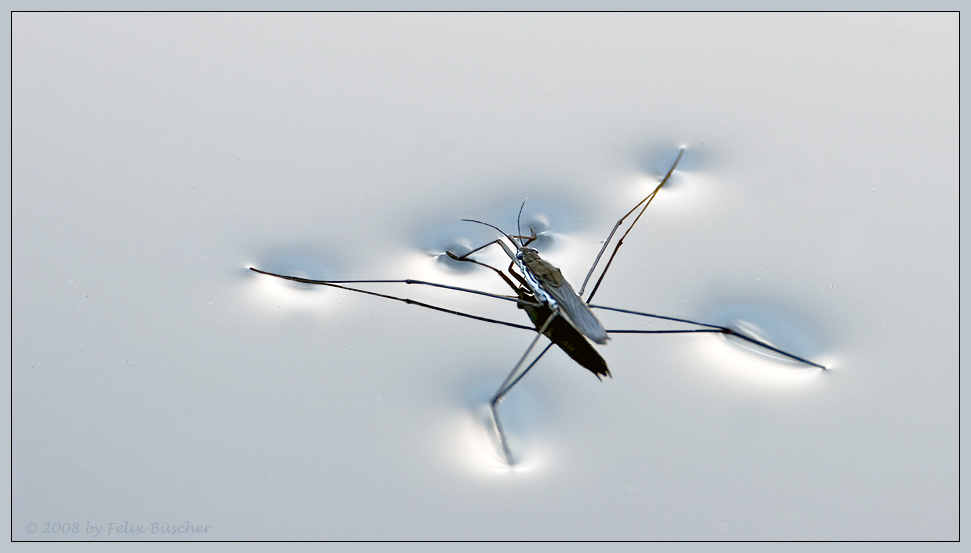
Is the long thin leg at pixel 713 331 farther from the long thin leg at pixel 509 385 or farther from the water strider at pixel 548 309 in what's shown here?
the long thin leg at pixel 509 385

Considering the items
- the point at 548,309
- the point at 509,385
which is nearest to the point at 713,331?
the point at 548,309

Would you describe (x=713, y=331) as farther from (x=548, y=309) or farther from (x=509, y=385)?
(x=509, y=385)

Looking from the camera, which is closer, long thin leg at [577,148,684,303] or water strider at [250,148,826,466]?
water strider at [250,148,826,466]

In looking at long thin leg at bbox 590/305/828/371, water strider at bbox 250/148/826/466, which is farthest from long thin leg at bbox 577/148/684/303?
long thin leg at bbox 590/305/828/371

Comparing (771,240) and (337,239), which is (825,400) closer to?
(771,240)

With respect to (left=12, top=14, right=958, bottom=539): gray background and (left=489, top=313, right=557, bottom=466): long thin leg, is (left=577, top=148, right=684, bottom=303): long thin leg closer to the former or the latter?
(left=12, top=14, right=958, bottom=539): gray background

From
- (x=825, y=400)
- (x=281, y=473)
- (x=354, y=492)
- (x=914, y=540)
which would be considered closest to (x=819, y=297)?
(x=825, y=400)

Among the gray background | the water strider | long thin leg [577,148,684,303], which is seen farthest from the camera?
Result: long thin leg [577,148,684,303]
